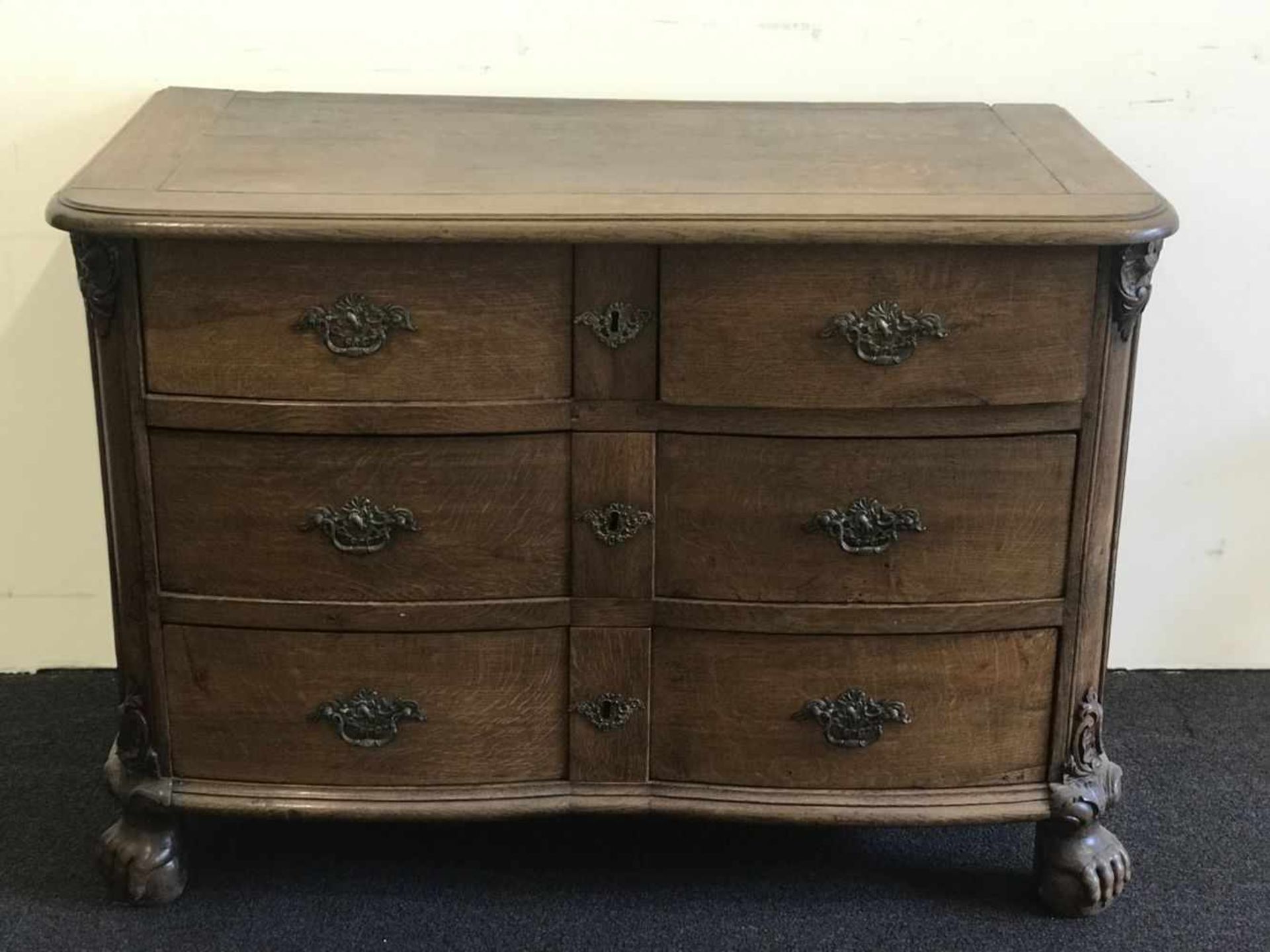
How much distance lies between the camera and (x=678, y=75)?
2.21m

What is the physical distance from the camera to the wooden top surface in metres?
1.67

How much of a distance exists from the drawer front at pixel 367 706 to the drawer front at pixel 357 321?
291 mm

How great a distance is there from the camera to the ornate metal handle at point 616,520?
182 centimetres

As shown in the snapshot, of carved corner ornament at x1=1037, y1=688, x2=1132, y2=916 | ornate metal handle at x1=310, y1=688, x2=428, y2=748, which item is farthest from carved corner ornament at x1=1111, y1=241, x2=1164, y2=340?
ornate metal handle at x1=310, y1=688, x2=428, y2=748

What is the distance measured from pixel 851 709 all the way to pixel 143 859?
83 cm

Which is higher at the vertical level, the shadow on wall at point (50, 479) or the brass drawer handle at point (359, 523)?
the brass drawer handle at point (359, 523)

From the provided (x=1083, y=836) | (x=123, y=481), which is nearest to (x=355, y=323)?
(x=123, y=481)

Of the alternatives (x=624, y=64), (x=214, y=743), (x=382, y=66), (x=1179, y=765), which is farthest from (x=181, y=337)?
(x=1179, y=765)

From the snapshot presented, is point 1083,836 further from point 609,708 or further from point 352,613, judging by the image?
point 352,613

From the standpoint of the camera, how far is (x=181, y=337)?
68.6 inches

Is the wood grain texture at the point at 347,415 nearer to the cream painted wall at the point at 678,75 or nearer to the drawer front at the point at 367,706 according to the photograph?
the drawer front at the point at 367,706

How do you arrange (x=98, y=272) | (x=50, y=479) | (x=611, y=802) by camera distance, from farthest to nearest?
(x=50, y=479) < (x=611, y=802) < (x=98, y=272)

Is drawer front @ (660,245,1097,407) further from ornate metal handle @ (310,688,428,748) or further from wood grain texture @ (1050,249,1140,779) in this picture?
ornate metal handle @ (310,688,428,748)

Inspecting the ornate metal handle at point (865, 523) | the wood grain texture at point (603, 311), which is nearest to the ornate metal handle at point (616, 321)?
the wood grain texture at point (603, 311)
